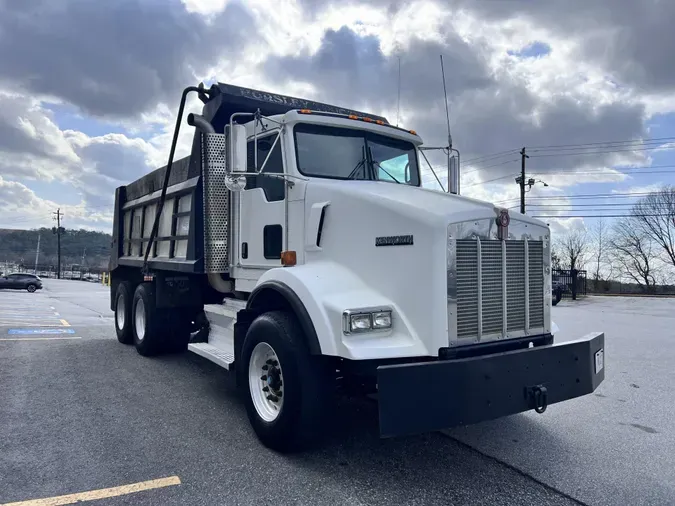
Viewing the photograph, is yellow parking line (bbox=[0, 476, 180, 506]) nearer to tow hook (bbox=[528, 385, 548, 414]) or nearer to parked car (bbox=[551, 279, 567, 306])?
tow hook (bbox=[528, 385, 548, 414])

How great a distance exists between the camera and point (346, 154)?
16.4 ft

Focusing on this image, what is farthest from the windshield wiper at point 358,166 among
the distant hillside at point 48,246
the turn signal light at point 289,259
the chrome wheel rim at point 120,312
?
the distant hillside at point 48,246

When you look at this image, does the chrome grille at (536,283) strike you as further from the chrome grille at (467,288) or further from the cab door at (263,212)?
the cab door at (263,212)

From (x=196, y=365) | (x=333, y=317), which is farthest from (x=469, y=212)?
(x=196, y=365)

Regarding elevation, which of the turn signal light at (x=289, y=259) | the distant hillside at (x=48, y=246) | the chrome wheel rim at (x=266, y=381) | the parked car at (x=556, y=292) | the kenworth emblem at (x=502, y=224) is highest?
the distant hillside at (x=48, y=246)

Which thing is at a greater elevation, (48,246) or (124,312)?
(48,246)

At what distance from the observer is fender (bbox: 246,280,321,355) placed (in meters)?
3.71

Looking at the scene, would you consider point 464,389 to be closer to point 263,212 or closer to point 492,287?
point 492,287

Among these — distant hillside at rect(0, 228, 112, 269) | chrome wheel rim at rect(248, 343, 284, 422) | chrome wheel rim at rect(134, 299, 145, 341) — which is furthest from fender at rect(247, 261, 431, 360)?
distant hillside at rect(0, 228, 112, 269)

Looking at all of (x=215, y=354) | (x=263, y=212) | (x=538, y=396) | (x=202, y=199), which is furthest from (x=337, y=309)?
(x=202, y=199)

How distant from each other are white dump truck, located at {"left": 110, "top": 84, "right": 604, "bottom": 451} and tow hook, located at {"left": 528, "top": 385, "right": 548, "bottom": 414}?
1 cm

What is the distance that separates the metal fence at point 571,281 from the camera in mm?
27641

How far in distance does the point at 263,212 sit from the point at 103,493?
9.14 feet

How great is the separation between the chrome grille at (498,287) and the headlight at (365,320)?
518 millimetres
